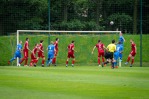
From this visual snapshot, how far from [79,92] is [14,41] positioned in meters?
27.7

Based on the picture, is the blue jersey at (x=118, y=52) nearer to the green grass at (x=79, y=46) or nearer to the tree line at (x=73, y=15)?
the green grass at (x=79, y=46)

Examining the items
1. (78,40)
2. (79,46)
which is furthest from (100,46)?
(78,40)

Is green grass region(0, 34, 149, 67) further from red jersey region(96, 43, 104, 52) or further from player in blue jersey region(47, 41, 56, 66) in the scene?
player in blue jersey region(47, 41, 56, 66)

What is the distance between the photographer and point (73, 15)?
4459 centimetres

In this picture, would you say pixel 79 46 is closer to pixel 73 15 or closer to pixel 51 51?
pixel 73 15

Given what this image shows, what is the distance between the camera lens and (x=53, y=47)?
35344 millimetres

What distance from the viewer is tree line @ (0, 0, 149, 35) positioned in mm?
40562

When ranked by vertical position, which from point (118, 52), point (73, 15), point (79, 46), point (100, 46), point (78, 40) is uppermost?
point (73, 15)

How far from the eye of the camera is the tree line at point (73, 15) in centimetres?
4056

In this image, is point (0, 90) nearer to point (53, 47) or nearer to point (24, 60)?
point (53, 47)

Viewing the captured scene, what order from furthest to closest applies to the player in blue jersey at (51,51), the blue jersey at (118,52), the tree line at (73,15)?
the tree line at (73,15) < the player in blue jersey at (51,51) < the blue jersey at (118,52)

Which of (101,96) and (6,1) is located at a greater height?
(6,1)

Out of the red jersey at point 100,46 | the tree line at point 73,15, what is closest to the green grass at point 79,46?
the tree line at point 73,15

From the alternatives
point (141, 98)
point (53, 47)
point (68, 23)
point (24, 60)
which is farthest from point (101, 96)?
point (68, 23)
